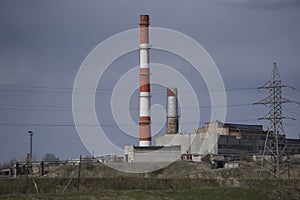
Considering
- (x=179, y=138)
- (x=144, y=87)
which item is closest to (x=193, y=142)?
(x=179, y=138)

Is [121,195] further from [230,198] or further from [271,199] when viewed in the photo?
[271,199]

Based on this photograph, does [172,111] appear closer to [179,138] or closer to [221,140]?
[179,138]

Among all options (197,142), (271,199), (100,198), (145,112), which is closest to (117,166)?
(145,112)

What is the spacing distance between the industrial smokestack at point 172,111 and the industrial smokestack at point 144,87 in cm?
1120

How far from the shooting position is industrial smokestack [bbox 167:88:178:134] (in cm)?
7519

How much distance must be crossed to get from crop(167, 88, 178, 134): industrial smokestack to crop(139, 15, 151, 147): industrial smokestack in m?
11.2

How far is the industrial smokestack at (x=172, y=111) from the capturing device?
247 ft

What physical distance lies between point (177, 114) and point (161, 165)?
19.4 metres

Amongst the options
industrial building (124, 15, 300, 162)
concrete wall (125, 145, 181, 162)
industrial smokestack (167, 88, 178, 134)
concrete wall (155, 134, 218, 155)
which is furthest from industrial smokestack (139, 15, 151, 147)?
industrial smokestack (167, 88, 178, 134)

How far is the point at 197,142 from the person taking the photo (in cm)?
7375

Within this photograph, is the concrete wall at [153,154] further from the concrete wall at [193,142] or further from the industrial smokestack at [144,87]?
the concrete wall at [193,142]

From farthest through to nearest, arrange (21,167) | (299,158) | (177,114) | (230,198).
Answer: (177,114) → (299,158) → (21,167) → (230,198)

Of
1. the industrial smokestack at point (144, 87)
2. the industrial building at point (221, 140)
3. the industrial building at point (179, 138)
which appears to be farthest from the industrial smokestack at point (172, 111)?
the industrial smokestack at point (144, 87)

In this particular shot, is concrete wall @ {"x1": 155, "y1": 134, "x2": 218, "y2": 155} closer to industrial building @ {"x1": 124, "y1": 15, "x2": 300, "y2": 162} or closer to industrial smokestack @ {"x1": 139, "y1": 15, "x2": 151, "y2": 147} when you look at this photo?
industrial building @ {"x1": 124, "y1": 15, "x2": 300, "y2": 162}
